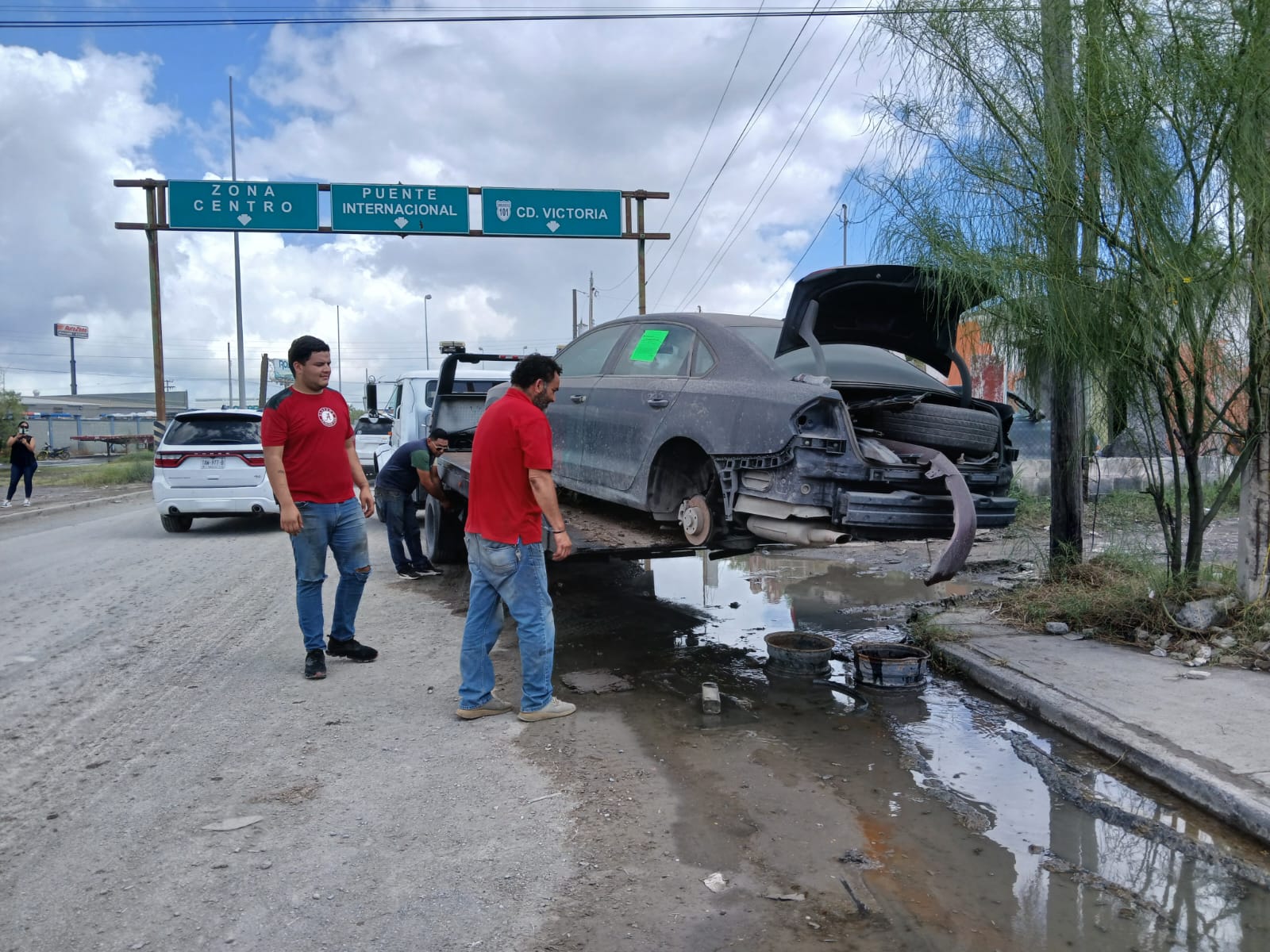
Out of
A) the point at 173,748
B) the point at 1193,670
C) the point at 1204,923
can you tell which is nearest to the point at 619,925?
the point at 1204,923

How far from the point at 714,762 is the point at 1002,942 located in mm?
1538

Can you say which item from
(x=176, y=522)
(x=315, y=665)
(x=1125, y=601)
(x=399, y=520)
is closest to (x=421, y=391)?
(x=176, y=522)

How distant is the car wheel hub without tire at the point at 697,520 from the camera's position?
5.13m

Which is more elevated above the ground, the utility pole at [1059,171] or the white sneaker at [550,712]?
the utility pole at [1059,171]

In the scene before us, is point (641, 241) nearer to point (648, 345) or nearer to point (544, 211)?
point (544, 211)

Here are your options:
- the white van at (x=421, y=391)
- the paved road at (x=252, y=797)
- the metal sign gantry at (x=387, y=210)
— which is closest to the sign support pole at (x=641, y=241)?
the metal sign gantry at (x=387, y=210)

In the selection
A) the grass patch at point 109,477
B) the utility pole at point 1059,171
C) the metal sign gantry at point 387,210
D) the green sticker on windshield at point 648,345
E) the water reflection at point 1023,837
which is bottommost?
the water reflection at point 1023,837

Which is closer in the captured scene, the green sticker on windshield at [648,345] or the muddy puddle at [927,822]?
the muddy puddle at [927,822]

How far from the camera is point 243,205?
781 inches

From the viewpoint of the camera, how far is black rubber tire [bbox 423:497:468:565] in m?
9.16

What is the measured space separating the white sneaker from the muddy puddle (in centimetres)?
21

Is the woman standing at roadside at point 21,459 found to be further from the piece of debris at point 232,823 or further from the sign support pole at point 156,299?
the piece of debris at point 232,823

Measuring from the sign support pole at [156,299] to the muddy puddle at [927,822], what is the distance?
59.7 feet

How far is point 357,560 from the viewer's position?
567 cm
